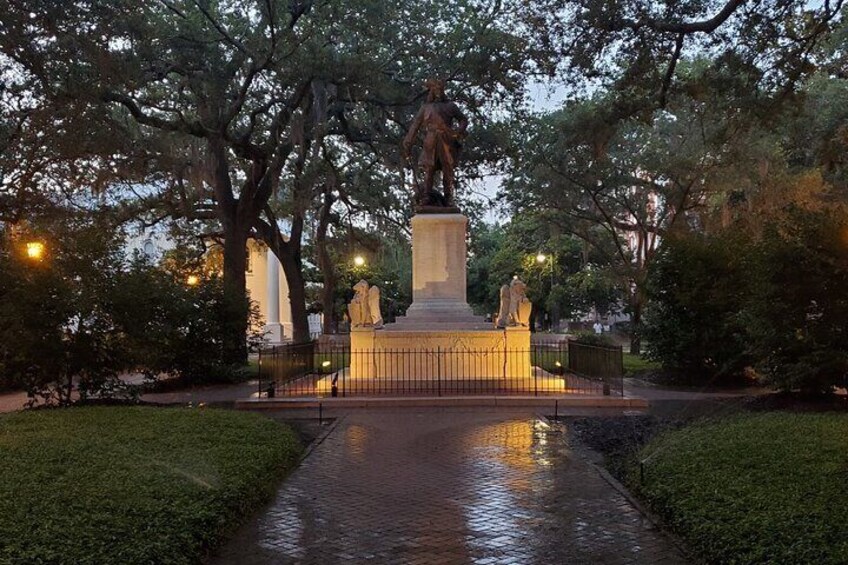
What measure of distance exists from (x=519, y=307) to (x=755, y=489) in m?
10.7

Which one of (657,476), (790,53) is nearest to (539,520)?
(657,476)

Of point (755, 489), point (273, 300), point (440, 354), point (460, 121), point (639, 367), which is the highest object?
point (460, 121)

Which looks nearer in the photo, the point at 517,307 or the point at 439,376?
the point at 439,376

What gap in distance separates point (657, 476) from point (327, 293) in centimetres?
3127

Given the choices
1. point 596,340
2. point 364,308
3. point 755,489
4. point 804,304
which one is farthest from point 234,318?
point 755,489

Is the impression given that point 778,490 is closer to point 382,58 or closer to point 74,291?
point 74,291

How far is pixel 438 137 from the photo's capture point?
19000mm

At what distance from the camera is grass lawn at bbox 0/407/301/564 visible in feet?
17.4

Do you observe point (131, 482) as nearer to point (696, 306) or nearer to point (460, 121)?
point (460, 121)

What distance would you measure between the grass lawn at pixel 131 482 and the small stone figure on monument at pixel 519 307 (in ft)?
24.1

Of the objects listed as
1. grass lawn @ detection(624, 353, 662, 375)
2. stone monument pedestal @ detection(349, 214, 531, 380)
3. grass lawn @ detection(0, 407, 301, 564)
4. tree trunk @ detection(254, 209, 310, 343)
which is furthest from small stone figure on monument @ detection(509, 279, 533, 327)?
tree trunk @ detection(254, 209, 310, 343)

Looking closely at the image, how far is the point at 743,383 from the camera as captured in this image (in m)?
19.3

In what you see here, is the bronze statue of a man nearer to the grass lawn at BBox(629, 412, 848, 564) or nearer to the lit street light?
the lit street light

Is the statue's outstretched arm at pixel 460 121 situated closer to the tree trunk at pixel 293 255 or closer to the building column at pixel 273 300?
the tree trunk at pixel 293 255
